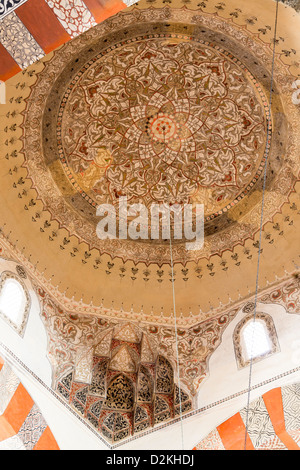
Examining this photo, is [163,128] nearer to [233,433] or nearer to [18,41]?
[18,41]

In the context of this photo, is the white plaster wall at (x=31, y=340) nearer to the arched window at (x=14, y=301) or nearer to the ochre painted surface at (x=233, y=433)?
the arched window at (x=14, y=301)

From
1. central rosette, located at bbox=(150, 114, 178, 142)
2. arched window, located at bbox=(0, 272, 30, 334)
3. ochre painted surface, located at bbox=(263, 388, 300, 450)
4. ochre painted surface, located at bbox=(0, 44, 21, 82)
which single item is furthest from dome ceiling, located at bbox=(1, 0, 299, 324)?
ochre painted surface, located at bbox=(0, 44, 21, 82)

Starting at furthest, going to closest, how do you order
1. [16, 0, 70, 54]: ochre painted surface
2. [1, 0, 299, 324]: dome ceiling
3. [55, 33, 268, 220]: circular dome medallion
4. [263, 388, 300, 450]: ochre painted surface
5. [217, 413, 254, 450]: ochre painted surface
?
[55, 33, 268, 220]: circular dome medallion, [1, 0, 299, 324]: dome ceiling, [217, 413, 254, 450]: ochre painted surface, [263, 388, 300, 450]: ochre painted surface, [16, 0, 70, 54]: ochre painted surface

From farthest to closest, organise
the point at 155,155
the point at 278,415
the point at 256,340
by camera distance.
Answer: the point at 155,155
the point at 256,340
the point at 278,415

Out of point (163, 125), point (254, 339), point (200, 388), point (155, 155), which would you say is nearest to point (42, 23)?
point (163, 125)

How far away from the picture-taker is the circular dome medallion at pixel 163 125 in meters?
9.08

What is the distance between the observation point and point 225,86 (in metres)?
9.36

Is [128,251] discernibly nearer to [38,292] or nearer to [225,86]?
[38,292]

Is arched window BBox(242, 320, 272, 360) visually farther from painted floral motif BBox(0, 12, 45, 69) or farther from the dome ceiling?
painted floral motif BBox(0, 12, 45, 69)

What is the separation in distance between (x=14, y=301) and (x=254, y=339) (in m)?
3.75

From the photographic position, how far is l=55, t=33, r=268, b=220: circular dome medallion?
29.8 ft

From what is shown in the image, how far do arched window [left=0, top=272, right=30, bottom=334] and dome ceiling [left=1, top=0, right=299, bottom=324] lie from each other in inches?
19.1

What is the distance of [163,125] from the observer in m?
9.91

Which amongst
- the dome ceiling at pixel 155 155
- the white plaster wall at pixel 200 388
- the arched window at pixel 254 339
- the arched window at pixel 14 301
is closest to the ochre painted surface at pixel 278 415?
the white plaster wall at pixel 200 388
